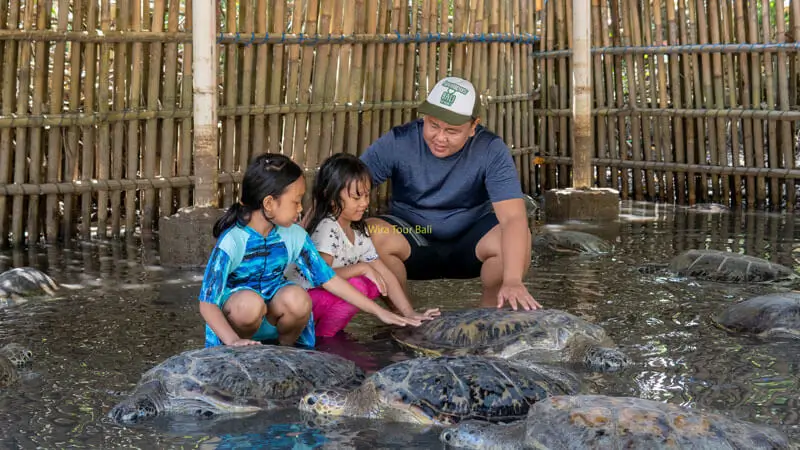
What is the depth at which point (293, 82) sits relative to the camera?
7.98 m

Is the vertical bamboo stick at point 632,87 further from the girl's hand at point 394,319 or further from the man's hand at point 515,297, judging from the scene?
the girl's hand at point 394,319

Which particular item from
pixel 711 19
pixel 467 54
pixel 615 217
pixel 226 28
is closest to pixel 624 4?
pixel 711 19

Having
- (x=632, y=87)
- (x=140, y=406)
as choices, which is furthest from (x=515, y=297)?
(x=632, y=87)

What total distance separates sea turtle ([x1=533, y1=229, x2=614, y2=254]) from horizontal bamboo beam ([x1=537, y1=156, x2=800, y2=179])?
7.89 ft

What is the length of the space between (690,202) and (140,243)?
507 centimetres

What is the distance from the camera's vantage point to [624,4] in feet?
31.3

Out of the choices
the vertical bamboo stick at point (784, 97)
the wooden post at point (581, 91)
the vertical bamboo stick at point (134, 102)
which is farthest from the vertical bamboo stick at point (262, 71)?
the vertical bamboo stick at point (784, 97)

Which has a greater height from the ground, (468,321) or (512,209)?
(512,209)

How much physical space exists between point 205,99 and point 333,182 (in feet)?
7.40

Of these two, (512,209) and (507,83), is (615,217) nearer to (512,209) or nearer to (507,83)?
(507,83)

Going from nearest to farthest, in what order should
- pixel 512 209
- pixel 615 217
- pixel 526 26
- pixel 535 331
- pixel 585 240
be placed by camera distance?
pixel 535 331 → pixel 512 209 → pixel 585 240 → pixel 615 217 → pixel 526 26

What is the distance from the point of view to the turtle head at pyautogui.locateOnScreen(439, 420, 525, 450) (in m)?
3.24

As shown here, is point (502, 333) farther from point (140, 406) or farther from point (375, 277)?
point (140, 406)

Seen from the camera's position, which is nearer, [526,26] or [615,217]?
[615,217]
